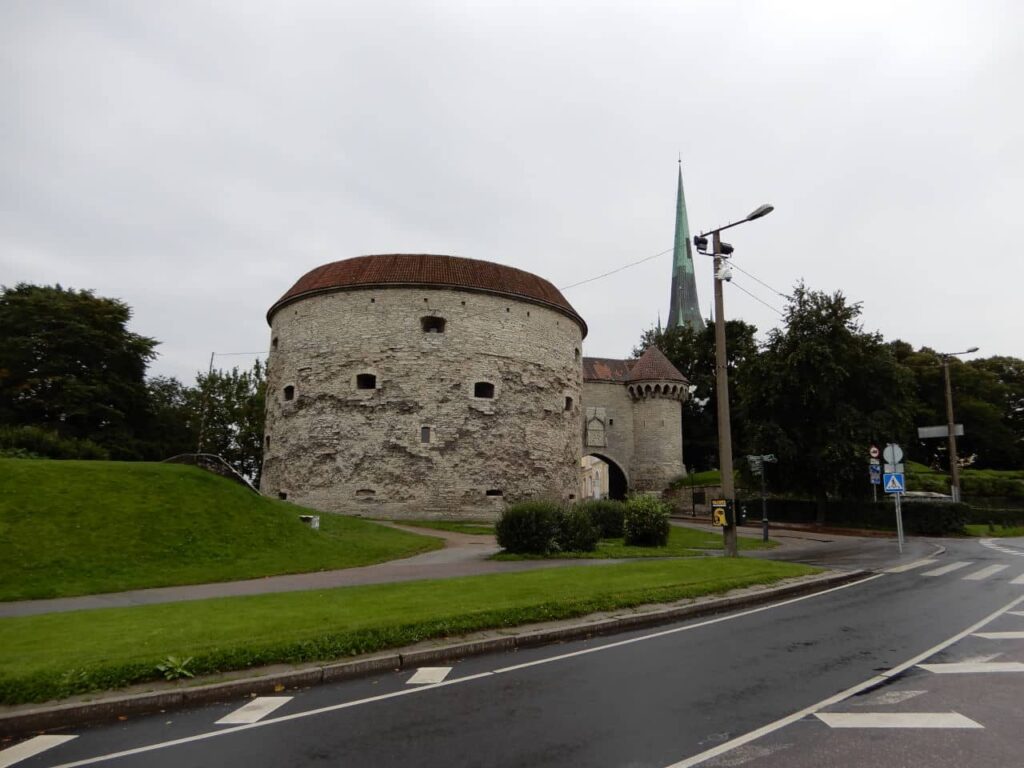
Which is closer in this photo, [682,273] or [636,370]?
[636,370]

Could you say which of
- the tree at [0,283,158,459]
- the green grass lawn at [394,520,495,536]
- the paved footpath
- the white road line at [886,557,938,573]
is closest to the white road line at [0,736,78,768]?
the paved footpath

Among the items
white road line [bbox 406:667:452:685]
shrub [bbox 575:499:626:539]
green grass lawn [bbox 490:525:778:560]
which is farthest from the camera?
shrub [bbox 575:499:626:539]

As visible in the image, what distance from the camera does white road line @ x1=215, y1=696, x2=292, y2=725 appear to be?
17.1ft

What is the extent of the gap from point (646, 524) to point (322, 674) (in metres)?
14.2

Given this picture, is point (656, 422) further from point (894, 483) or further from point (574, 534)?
point (574, 534)

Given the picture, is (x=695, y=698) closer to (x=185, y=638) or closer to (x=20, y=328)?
(x=185, y=638)

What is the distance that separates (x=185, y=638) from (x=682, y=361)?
195ft

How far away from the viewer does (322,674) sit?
6.32m

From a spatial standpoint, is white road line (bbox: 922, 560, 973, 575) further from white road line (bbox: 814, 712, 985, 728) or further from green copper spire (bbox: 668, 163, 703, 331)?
green copper spire (bbox: 668, 163, 703, 331)

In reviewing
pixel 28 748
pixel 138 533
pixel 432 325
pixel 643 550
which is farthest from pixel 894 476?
pixel 432 325

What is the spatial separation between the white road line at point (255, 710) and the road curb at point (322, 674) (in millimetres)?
296

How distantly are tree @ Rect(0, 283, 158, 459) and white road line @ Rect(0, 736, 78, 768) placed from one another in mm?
36620

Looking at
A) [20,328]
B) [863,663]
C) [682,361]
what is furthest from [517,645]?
[682,361]

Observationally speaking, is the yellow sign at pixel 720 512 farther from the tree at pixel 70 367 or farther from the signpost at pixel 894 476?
the tree at pixel 70 367
